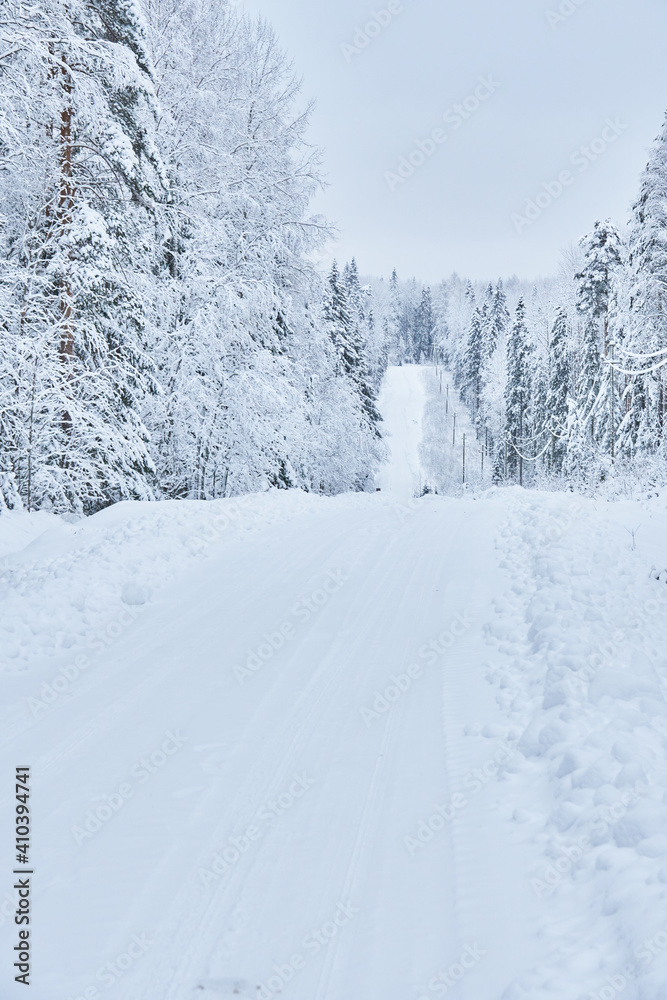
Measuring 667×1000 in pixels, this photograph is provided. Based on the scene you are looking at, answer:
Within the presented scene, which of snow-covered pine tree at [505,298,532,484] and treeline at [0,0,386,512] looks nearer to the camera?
treeline at [0,0,386,512]

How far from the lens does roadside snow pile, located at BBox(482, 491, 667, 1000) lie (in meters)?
2.02

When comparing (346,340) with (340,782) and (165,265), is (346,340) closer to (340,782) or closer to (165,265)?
(165,265)

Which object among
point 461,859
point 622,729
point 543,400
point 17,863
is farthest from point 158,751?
point 543,400

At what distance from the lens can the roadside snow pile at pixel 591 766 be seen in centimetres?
202

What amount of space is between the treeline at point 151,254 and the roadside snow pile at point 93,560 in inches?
49.5

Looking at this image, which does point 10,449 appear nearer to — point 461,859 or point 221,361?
point 221,361

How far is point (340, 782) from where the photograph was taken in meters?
3.23

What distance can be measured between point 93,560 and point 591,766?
19.6 feet

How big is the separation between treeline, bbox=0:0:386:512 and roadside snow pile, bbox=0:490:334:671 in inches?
49.5

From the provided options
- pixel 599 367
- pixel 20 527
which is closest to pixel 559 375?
pixel 599 367

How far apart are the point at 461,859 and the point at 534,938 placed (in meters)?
0.50

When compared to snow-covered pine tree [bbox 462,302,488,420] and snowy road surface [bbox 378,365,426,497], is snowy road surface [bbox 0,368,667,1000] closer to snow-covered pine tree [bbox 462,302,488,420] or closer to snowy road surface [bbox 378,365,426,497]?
snowy road surface [bbox 378,365,426,497]

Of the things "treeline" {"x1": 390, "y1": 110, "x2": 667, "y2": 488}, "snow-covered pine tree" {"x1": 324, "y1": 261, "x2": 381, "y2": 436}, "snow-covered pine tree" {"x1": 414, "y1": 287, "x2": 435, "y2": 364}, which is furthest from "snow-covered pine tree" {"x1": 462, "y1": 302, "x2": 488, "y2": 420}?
"snow-covered pine tree" {"x1": 414, "y1": 287, "x2": 435, "y2": 364}

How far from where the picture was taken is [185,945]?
7.36 feet
